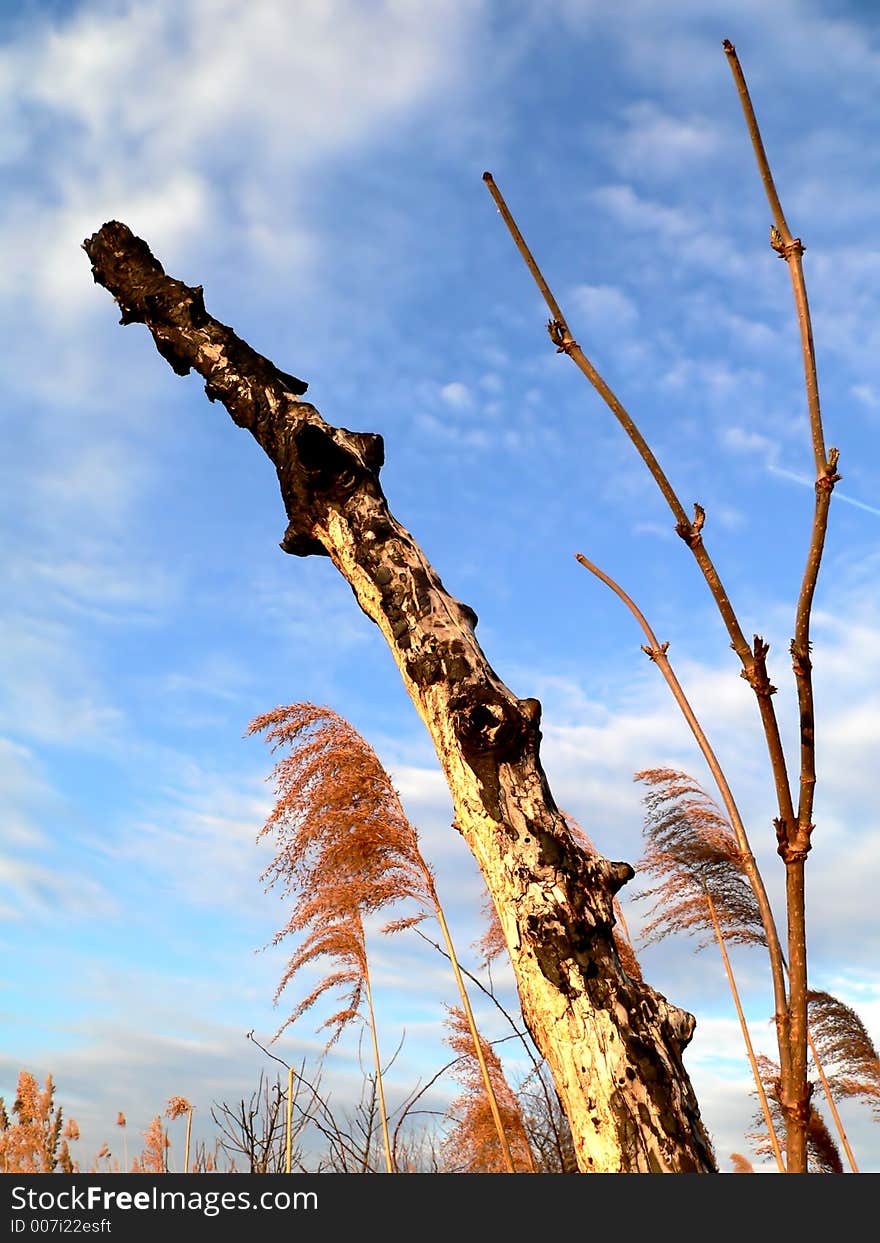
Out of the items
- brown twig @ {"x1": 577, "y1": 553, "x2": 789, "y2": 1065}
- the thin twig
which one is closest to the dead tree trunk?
brown twig @ {"x1": 577, "y1": 553, "x2": 789, "y2": 1065}

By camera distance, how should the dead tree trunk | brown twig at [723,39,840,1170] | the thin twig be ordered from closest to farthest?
brown twig at [723,39,840,1170], the dead tree trunk, the thin twig

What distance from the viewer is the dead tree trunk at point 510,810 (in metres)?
1.69

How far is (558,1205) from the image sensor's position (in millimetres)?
1492

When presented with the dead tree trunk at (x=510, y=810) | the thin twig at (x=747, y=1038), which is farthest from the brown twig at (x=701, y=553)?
the thin twig at (x=747, y=1038)

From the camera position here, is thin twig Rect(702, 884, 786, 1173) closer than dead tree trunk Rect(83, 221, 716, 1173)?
No

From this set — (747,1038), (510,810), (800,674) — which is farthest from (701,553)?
(747,1038)

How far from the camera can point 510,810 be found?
1.93 m

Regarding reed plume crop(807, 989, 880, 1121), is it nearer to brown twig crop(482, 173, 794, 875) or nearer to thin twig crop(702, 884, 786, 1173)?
thin twig crop(702, 884, 786, 1173)

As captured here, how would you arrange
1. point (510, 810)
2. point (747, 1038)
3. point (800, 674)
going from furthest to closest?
point (747, 1038) < point (510, 810) < point (800, 674)

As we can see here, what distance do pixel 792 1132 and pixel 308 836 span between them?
4.48m

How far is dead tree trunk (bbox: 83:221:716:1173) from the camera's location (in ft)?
5.56

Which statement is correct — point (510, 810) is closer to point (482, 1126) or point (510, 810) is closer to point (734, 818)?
point (734, 818)

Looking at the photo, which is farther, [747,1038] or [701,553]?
[747,1038]

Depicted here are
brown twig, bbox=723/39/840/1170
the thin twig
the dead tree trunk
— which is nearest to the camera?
brown twig, bbox=723/39/840/1170
